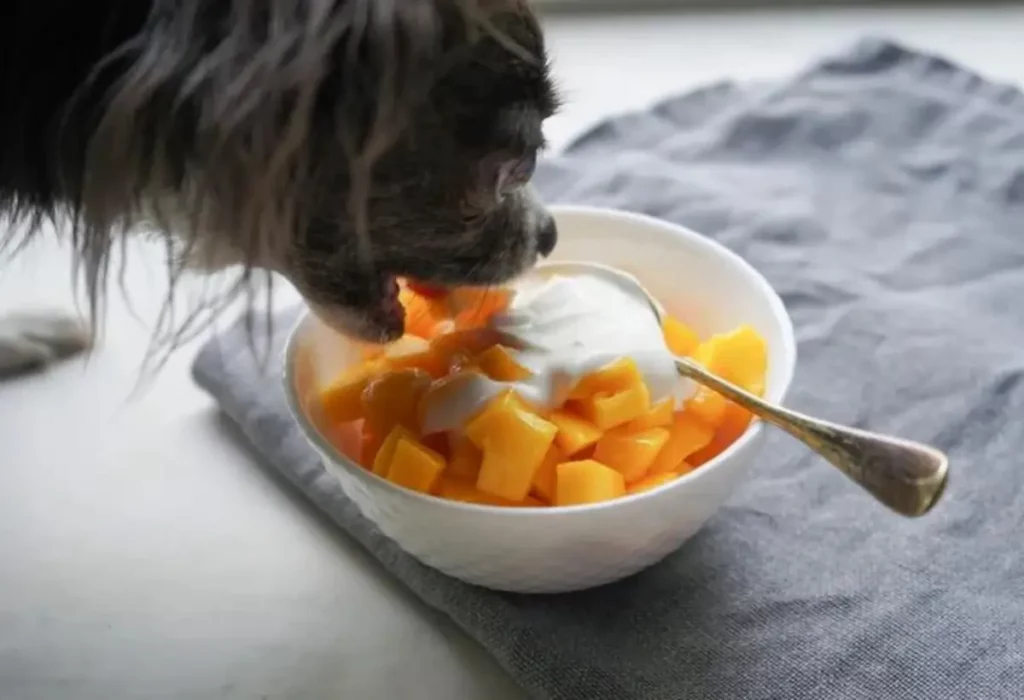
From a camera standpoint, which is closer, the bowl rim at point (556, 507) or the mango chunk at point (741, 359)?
the bowl rim at point (556, 507)

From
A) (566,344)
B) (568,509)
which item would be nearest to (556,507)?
(568,509)

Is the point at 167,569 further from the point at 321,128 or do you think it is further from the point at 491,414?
the point at 321,128

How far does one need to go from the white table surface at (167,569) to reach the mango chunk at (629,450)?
160 mm

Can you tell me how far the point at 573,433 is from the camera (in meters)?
0.82

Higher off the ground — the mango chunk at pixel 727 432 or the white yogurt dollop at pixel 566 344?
the white yogurt dollop at pixel 566 344

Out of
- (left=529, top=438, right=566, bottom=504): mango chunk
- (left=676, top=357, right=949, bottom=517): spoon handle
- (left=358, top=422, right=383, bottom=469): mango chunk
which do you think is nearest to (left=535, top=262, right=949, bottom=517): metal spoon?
(left=676, top=357, right=949, bottom=517): spoon handle

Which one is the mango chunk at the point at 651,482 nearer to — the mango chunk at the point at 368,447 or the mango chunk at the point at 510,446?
the mango chunk at the point at 510,446

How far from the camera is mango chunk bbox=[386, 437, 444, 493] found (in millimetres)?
802

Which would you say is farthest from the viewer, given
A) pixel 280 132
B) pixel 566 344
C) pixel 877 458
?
pixel 566 344

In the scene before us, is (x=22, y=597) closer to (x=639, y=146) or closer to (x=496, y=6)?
(x=496, y=6)

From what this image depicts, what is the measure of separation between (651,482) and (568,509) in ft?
0.25

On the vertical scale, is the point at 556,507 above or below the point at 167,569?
above

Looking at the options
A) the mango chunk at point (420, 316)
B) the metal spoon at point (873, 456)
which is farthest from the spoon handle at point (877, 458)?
the mango chunk at point (420, 316)

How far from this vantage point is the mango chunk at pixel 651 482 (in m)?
0.81
